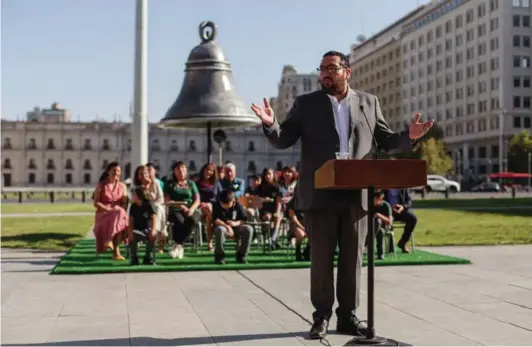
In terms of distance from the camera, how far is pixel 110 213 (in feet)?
42.3

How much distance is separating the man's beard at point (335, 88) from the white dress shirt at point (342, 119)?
0.13 ft

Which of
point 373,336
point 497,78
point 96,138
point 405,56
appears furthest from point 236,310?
point 96,138

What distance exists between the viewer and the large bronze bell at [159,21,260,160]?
15.4 metres

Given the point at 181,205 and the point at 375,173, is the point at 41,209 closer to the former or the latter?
the point at 181,205

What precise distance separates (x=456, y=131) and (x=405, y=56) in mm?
19535

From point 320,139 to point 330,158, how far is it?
0.57 ft

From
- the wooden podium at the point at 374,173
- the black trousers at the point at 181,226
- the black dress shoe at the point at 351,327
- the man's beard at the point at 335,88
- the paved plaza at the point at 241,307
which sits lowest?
the paved plaza at the point at 241,307

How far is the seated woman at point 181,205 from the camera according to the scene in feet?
42.3

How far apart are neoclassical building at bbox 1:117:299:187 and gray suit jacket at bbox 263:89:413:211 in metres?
129

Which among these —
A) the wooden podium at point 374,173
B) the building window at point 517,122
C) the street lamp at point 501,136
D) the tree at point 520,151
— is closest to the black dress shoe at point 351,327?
the wooden podium at point 374,173

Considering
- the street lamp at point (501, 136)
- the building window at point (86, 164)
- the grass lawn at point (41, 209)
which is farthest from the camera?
the building window at point (86, 164)

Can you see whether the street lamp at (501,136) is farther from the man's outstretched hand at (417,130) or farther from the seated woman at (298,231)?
the man's outstretched hand at (417,130)

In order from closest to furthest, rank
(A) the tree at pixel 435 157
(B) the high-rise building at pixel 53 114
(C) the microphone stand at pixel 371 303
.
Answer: (C) the microphone stand at pixel 371 303 < (A) the tree at pixel 435 157 < (B) the high-rise building at pixel 53 114

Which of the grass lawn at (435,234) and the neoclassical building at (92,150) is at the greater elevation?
the neoclassical building at (92,150)
